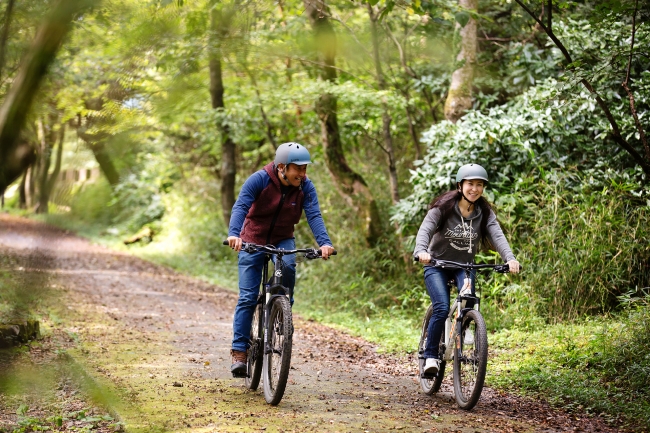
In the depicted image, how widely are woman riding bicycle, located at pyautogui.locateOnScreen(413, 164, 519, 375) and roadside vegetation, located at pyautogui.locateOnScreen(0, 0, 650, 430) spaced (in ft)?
3.71

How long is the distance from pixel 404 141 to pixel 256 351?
9602mm

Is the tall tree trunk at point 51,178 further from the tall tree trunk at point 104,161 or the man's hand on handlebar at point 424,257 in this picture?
the man's hand on handlebar at point 424,257

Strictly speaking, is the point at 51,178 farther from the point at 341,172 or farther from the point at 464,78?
the point at 341,172

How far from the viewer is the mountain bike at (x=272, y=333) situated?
543cm

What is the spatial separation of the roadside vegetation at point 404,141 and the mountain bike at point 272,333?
1.34 m

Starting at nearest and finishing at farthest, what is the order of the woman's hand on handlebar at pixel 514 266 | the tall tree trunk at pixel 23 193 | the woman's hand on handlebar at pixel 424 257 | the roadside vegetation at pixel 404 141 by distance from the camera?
the tall tree trunk at pixel 23 193 < the roadside vegetation at pixel 404 141 < the woman's hand on handlebar at pixel 514 266 < the woman's hand on handlebar at pixel 424 257

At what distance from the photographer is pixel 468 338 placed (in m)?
5.80

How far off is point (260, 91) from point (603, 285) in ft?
27.9

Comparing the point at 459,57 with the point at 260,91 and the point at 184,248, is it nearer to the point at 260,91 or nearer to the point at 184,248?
the point at 260,91

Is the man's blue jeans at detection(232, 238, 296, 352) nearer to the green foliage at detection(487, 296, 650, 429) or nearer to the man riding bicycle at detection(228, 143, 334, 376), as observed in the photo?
the man riding bicycle at detection(228, 143, 334, 376)

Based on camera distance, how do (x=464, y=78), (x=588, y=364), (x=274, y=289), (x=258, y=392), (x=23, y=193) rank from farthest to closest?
1. (x=464, y=78)
2. (x=588, y=364)
3. (x=258, y=392)
4. (x=274, y=289)
5. (x=23, y=193)

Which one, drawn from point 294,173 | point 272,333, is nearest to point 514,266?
point 294,173

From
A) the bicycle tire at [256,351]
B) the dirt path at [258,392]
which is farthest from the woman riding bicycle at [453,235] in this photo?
the bicycle tire at [256,351]

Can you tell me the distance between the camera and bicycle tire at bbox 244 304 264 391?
19.6 ft
